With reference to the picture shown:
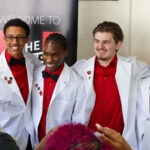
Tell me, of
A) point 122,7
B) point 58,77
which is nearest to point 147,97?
point 58,77

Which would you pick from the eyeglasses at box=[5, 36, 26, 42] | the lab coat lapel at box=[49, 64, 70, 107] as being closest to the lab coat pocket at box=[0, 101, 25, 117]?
the lab coat lapel at box=[49, 64, 70, 107]

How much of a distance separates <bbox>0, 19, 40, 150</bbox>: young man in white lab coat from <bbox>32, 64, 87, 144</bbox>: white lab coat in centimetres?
7

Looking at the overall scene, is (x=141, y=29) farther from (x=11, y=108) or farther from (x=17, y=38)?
(x=11, y=108)

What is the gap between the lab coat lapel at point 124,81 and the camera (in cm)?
231

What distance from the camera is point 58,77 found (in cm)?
234

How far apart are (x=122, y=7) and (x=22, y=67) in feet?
6.19

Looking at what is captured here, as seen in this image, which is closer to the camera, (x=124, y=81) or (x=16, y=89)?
(x=16, y=89)

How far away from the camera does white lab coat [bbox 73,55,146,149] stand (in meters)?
2.32

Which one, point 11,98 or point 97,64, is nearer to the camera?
point 11,98

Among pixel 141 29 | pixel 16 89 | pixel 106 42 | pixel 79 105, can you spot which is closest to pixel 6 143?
pixel 16 89

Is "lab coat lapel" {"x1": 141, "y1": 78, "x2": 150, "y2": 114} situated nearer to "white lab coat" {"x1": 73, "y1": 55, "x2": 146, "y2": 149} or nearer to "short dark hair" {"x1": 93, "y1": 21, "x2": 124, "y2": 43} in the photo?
"white lab coat" {"x1": 73, "y1": 55, "x2": 146, "y2": 149}

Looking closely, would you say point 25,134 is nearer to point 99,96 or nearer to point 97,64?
point 99,96

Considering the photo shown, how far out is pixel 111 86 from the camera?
7.86 ft

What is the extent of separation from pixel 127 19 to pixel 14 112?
215cm
